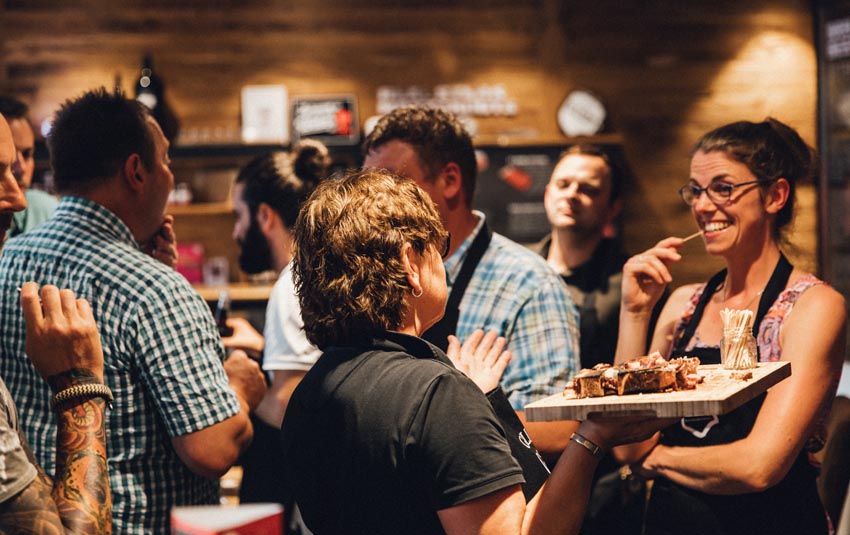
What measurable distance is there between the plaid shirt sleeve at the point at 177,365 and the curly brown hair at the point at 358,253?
1.62 ft

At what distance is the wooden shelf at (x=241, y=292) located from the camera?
625cm

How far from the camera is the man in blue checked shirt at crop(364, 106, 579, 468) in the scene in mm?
2283

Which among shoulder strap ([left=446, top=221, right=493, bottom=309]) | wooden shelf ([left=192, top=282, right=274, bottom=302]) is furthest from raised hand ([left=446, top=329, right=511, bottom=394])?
wooden shelf ([left=192, top=282, right=274, bottom=302])

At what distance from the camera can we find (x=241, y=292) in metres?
6.29

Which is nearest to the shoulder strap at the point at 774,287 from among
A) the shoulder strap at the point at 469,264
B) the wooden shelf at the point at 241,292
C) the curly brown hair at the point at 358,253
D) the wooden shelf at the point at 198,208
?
the shoulder strap at the point at 469,264

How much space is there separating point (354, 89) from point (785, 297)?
16.3 ft

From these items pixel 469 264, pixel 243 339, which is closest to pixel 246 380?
pixel 243 339

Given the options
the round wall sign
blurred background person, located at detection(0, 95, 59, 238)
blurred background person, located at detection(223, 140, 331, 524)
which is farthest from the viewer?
the round wall sign

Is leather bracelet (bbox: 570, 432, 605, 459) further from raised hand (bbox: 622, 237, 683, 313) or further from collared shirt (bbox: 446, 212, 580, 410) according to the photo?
raised hand (bbox: 622, 237, 683, 313)

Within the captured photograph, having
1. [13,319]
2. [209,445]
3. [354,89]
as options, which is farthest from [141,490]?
[354,89]

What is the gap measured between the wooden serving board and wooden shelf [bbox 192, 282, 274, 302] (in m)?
4.81

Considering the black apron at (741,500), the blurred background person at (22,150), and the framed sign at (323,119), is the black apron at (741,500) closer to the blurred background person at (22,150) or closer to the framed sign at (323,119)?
the blurred background person at (22,150)

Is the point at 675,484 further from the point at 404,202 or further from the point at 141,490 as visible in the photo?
the point at 141,490

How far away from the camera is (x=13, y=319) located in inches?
83.0
